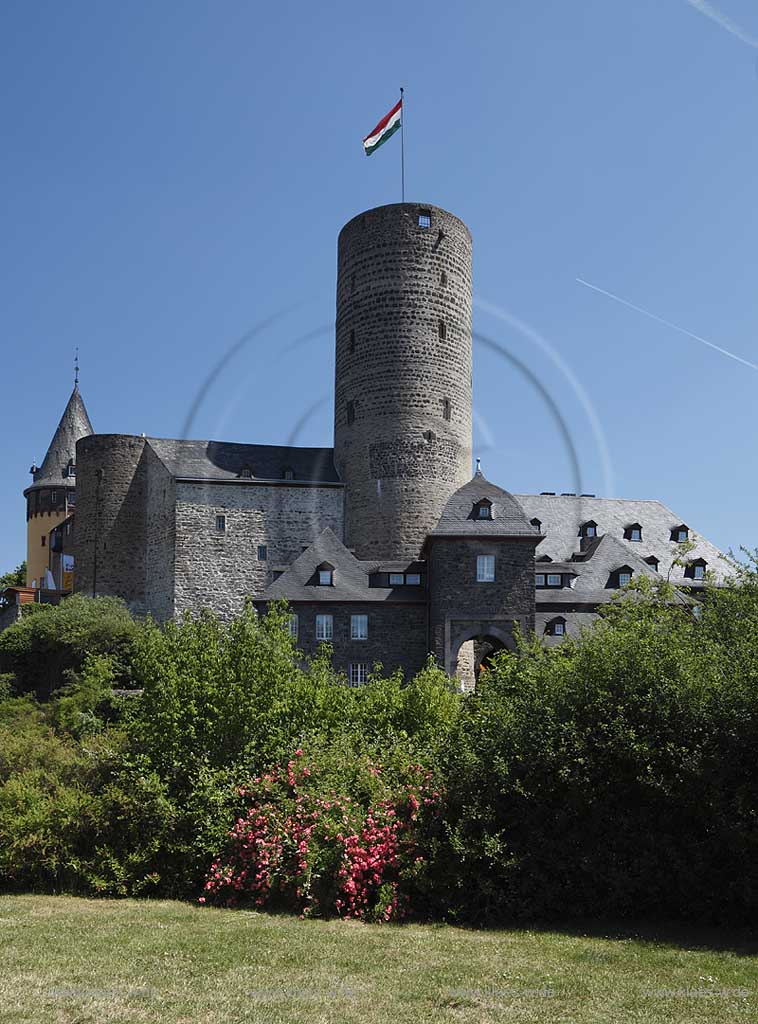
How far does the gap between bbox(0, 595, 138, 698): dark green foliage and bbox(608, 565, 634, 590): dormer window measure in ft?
68.7

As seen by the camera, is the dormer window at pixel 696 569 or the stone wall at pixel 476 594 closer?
the stone wall at pixel 476 594

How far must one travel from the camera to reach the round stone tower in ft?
157

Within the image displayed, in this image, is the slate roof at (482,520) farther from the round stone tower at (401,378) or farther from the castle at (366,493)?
the round stone tower at (401,378)

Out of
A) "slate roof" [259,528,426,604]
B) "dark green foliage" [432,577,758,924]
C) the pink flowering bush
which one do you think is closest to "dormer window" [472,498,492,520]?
"slate roof" [259,528,426,604]

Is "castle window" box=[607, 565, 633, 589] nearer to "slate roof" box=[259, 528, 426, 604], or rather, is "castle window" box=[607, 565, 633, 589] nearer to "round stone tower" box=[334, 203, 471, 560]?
"round stone tower" box=[334, 203, 471, 560]

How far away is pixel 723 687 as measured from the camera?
12.9 m

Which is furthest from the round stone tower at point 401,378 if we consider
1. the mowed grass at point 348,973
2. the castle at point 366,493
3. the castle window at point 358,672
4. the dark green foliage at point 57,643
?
the mowed grass at point 348,973

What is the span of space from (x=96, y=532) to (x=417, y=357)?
1869 centimetres

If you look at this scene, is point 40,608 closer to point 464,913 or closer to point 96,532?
point 96,532

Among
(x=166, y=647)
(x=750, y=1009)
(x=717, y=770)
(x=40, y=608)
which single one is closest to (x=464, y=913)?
(x=717, y=770)

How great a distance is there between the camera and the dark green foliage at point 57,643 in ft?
144

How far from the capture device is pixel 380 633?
39.6 metres

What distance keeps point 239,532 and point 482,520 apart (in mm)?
14160

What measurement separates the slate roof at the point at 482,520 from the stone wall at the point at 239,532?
407 inches
